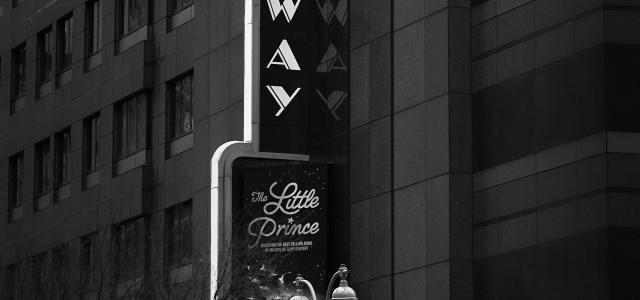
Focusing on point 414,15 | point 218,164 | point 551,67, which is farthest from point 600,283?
point 218,164

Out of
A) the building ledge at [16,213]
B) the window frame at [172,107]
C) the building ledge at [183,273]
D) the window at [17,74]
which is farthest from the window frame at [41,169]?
the building ledge at [183,273]

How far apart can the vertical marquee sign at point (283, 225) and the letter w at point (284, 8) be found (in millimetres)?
4106

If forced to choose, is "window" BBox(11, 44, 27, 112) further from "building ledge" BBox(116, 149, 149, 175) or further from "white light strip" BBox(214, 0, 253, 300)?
"white light strip" BBox(214, 0, 253, 300)

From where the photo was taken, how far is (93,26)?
7350 centimetres

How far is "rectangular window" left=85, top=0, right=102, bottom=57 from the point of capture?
72.9 m

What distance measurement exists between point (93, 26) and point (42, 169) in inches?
257

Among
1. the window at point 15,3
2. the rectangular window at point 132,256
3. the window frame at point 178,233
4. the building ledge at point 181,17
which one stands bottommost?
the rectangular window at point 132,256

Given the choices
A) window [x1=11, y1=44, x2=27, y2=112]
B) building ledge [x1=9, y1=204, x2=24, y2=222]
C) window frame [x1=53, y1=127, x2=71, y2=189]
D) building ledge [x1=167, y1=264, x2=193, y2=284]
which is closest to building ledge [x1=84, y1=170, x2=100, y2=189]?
window frame [x1=53, y1=127, x2=71, y2=189]

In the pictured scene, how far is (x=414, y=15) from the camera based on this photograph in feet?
164

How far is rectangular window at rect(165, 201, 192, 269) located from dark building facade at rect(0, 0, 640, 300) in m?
0.10

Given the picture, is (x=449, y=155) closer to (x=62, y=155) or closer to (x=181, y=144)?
(x=181, y=144)

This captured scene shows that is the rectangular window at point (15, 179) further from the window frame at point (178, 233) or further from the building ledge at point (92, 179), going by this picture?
the window frame at point (178, 233)

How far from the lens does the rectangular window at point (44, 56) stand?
77312 millimetres

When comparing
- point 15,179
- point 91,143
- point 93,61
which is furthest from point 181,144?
point 15,179
